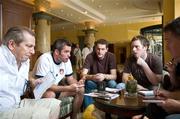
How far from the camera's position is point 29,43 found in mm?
1765

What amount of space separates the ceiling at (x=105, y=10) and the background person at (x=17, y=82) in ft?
18.9

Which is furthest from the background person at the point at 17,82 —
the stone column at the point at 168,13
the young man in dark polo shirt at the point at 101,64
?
the stone column at the point at 168,13

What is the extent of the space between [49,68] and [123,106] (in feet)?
3.55

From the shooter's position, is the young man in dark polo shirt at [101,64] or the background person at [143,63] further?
the young man in dark polo shirt at [101,64]

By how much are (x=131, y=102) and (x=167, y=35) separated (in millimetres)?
624

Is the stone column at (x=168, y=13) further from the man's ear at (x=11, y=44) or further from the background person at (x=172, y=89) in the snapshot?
the man's ear at (x=11, y=44)

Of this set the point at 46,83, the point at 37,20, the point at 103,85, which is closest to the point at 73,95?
the point at 103,85

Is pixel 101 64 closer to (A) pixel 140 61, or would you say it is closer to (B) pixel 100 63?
(B) pixel 100 63

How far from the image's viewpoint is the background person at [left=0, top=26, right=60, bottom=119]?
1511 mm

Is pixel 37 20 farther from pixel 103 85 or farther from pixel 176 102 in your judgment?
pixel 176 102

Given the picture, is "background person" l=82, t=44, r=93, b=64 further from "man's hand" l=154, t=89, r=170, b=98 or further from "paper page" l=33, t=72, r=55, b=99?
"man's hand" l=154, t=89, r=170, b=98

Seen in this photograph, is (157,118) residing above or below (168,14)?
below

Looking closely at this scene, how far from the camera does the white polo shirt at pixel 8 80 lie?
1604 mm

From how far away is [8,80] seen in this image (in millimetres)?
1619
